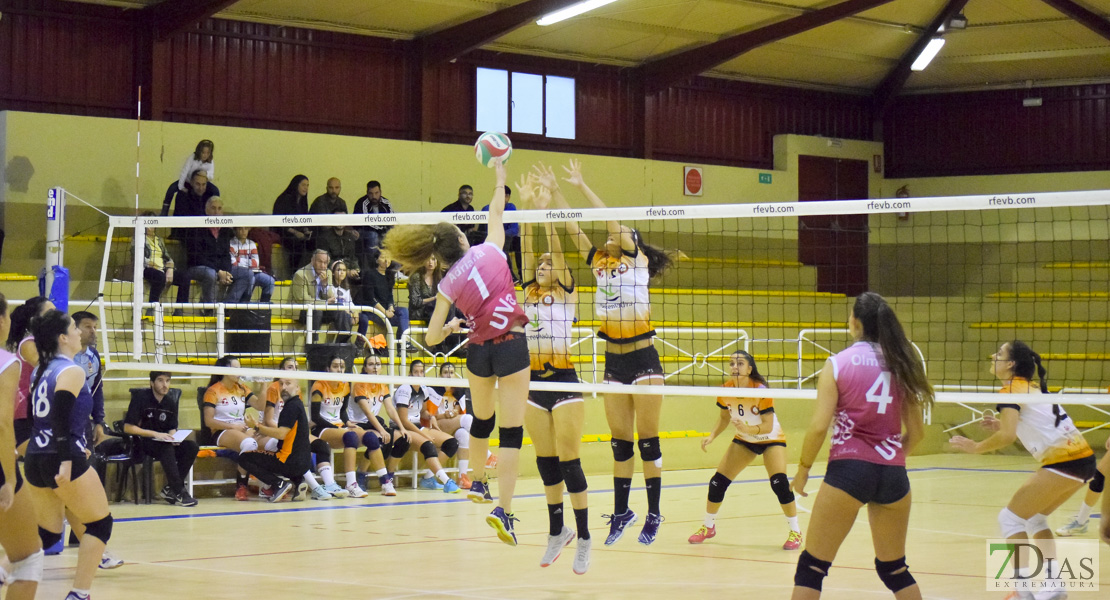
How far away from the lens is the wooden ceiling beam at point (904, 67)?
1930cm

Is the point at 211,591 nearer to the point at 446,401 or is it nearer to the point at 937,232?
the point at 446,401

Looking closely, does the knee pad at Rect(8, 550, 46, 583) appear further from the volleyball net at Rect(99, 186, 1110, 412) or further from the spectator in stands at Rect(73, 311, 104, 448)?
the volleyball net at Rect(99, 186, 1110, 412)

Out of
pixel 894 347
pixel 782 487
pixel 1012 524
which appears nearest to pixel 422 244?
pixel 894 347

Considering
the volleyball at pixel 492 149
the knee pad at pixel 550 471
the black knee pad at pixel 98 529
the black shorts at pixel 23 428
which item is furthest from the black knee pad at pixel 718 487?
the black shorts at pixel 23 428

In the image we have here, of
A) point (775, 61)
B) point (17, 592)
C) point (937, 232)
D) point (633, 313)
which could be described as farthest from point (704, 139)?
point (17, 592)

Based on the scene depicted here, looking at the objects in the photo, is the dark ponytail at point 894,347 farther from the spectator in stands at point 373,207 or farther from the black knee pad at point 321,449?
the spectator in stands at point 373,207

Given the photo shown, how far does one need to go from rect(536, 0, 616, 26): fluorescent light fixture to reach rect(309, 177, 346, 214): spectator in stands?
3.89 meters

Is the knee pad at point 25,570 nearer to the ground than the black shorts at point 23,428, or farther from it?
nearer to the ground

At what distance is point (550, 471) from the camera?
302 inches

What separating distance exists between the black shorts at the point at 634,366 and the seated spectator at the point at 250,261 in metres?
6.97

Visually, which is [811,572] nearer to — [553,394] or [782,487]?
[553,394]

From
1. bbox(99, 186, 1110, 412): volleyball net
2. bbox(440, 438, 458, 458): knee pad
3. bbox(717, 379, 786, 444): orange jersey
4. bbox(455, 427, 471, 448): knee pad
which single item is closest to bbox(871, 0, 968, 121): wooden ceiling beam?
bbox(99, 186, 1110, 412): volleyball net

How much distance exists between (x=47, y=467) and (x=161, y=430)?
5.36 m

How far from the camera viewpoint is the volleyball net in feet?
31.3
